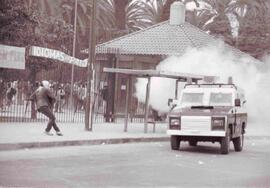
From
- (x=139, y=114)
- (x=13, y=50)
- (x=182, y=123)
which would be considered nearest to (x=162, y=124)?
(x=139, y=114)

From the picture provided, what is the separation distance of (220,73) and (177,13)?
572 centimetres

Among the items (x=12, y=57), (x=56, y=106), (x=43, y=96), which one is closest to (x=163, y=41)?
(x=56, y=106)

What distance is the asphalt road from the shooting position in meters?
10.2

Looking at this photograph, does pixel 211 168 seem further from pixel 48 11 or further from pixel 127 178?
pixel 48 11

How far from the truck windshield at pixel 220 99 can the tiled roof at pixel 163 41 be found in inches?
549

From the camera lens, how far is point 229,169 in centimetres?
1304

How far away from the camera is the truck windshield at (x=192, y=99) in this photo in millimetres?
17891

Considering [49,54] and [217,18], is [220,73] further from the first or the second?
[217,18]

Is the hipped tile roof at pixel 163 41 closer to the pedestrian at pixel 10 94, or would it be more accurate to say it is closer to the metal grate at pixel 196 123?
the pedestrian at pixel 10 94

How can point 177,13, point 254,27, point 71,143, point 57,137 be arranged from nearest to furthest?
1. point 71,143
2. point 57,137
3. point 177,13
4. point 254,27

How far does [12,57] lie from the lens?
67.7 feet

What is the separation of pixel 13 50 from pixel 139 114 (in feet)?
35.2

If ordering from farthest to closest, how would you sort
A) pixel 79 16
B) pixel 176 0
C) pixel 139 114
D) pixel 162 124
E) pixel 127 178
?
pixel 79 16 < pixel 176 0 < pixel 139 114 < pixel 162 124 < pixel 127 178

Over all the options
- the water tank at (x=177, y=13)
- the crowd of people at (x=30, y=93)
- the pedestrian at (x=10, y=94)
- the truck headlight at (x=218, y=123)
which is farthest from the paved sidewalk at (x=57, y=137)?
the water tank at (x=177, y=13)
